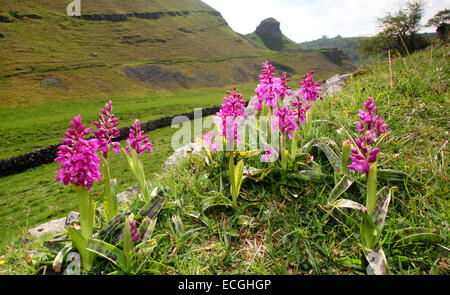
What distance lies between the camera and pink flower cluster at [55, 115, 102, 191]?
1.84 m

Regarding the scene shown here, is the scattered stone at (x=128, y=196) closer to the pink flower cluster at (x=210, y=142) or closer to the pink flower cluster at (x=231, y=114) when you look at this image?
the pink flower cluster at (x=210, y=142)

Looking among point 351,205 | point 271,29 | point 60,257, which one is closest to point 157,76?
point 60,257

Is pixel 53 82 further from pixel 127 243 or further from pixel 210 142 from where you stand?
pixel 127 243

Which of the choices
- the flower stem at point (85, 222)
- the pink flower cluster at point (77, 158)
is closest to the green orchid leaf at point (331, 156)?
the pink flower cluster at point (77, 158)

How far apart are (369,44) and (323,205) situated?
164 feet

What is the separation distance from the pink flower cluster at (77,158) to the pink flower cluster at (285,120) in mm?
1958

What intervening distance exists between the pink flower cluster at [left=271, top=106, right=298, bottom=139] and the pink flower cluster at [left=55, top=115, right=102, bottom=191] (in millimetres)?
1958

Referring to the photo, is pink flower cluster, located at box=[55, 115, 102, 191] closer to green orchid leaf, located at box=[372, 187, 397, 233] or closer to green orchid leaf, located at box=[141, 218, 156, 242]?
green orchid leaf, located at box=[141, 218, 156, 242]

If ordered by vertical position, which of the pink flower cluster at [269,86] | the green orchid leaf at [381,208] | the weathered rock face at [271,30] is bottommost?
the green orchid leaf at [381,208]

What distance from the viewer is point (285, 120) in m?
2.59

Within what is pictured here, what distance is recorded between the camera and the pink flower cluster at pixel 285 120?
2.56m

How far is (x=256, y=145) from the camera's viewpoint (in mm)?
3494

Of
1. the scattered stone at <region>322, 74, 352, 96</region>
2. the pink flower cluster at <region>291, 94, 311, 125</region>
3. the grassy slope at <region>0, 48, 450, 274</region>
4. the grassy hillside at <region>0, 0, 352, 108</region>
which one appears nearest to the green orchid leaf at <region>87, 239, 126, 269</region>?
the grassy slope at <region>0, 48, 450, 274</region>
